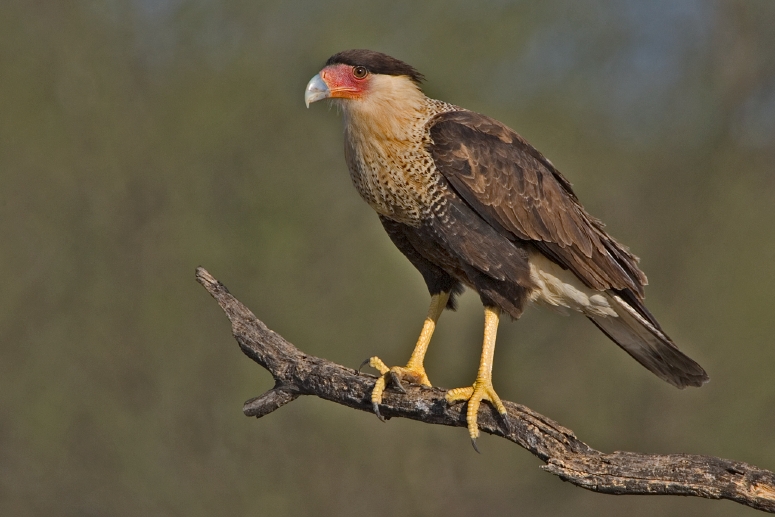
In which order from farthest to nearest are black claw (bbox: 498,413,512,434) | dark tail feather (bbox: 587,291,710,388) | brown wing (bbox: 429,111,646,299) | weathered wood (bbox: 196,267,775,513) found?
dark tail feather (bbox: 587,291,710,388)
brown wing (bbox: 429,111,646,299)
black claw (bbox: 498,413,512,434)
weathered wood (bbox: 196,267,775,513)

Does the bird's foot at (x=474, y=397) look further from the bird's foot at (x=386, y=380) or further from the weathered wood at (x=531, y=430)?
the bird's foot at (x=386, y=380)

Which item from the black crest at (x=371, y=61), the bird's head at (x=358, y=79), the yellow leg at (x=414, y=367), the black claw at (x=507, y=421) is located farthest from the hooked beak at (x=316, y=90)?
the black claw at (x=507, y=421)

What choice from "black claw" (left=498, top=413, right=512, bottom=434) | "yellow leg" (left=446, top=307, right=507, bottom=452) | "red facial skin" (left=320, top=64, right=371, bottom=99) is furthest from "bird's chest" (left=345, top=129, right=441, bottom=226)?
"black claw" (left=498, top=413, right=512, bottom=434)

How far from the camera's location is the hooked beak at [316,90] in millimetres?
3662

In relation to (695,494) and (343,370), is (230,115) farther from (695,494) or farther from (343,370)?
(695,494)

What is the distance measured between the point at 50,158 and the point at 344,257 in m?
2.79

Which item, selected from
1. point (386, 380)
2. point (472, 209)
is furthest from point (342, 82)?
point (386, 380)

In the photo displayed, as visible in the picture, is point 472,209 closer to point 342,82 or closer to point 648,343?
point 342,82

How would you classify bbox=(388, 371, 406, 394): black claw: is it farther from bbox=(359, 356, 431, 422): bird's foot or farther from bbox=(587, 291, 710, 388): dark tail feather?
bbox=(587, 291, 710, 388): dark tail feather

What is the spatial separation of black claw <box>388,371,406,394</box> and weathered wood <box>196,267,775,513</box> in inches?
0.8

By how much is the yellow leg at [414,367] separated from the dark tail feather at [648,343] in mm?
813

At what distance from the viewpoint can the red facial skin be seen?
12.2 ft

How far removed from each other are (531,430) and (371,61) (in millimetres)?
1746

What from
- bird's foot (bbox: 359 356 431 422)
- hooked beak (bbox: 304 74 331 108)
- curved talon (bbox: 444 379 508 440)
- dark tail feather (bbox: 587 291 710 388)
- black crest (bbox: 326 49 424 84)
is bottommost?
bird's foot (bbox: 359 356 431 422)
